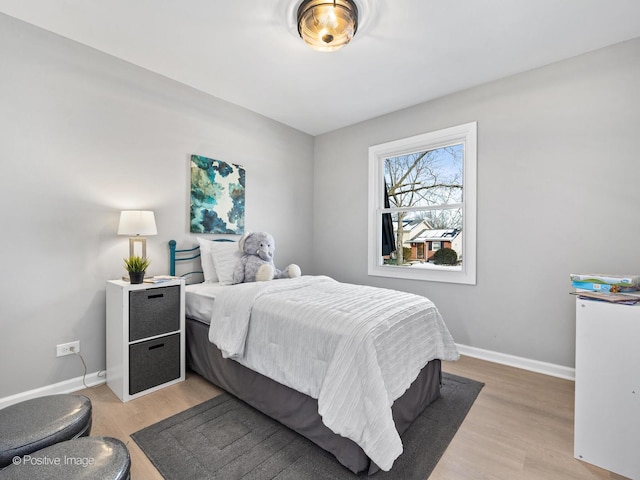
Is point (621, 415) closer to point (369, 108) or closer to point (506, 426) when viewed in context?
point (506, 426)

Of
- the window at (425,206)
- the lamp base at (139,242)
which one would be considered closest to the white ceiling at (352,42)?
the window at (425,206)

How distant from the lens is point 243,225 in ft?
11.3

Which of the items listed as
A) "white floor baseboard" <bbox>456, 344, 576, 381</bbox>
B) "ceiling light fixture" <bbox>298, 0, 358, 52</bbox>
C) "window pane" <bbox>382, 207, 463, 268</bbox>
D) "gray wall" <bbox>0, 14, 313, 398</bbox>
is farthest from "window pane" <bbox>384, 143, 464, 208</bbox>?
"gray wall" <bbox>0, 14, 313, 398</bbox>

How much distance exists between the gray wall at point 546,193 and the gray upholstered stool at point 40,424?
9.61 feet

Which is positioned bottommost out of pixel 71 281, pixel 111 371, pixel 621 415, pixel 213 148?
pixel 111 371

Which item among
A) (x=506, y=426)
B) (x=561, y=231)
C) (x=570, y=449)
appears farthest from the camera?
(x=561, y=231)

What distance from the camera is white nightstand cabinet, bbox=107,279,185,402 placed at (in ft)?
6.97

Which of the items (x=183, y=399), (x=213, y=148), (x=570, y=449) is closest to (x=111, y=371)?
(x=183, y=399)

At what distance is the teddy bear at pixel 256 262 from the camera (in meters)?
2.76

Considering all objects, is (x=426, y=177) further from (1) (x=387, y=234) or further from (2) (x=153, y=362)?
(2) (x=153, y=362)

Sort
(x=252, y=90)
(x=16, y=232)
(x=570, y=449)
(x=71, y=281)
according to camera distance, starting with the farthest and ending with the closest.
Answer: (x=252, y=90) < (x=71, y=281) < (x=16, y=232) < (x=570, y=449)

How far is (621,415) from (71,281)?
11.3 ft

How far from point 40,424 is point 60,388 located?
1.31 metres

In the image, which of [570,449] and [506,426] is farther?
[506,426]
